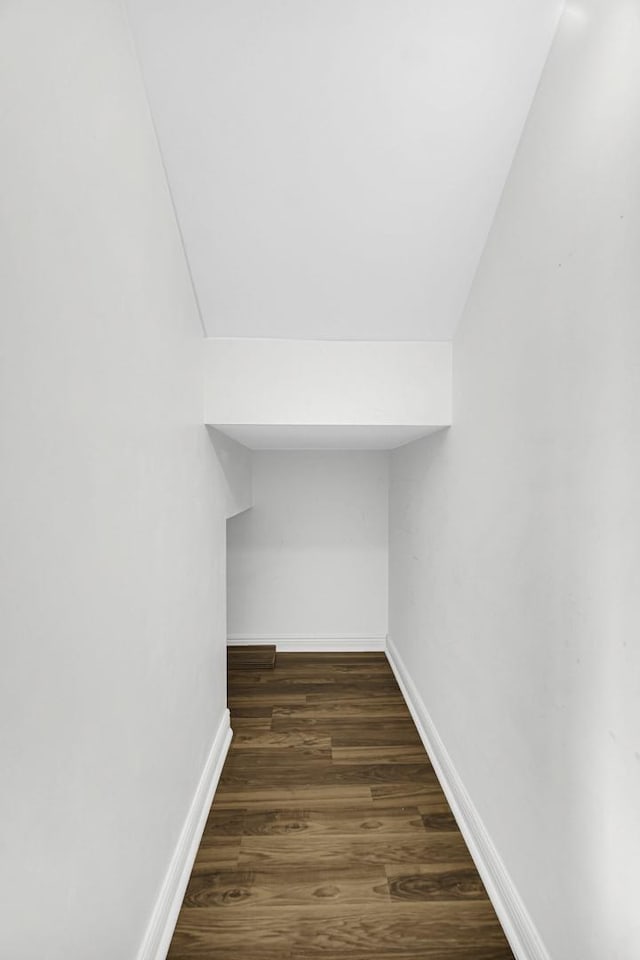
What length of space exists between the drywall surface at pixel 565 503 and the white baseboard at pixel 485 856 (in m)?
0.05

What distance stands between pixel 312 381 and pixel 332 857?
1.66 metres

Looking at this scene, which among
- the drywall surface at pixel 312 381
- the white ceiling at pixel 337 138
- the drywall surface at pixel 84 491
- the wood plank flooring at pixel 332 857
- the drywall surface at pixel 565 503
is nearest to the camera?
the drywall surface at pixel 84 491

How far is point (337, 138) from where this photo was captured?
1.32 m

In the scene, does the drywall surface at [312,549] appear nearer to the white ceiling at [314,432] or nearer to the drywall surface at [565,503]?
the white ceiling at [314,432]

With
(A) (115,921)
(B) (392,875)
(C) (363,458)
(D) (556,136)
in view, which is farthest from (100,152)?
(C) (363,458)

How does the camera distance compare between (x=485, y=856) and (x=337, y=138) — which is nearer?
(x=337, y=138)

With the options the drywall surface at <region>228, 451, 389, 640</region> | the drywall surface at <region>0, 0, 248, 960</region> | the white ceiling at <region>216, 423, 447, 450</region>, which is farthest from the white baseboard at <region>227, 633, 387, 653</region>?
the drywall surface at <region>0, 0, 248, 960</region>

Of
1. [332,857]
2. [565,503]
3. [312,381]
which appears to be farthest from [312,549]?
[565,503]

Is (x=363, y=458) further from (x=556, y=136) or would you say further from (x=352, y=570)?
(x=556, y=136)

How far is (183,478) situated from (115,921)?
41.9 inches

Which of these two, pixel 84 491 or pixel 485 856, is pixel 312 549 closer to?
pixel 485 856

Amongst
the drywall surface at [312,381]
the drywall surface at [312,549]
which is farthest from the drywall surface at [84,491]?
the drywall surface at [312,549]

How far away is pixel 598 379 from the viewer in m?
0.96

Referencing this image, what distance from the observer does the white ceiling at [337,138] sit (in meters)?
1.12
